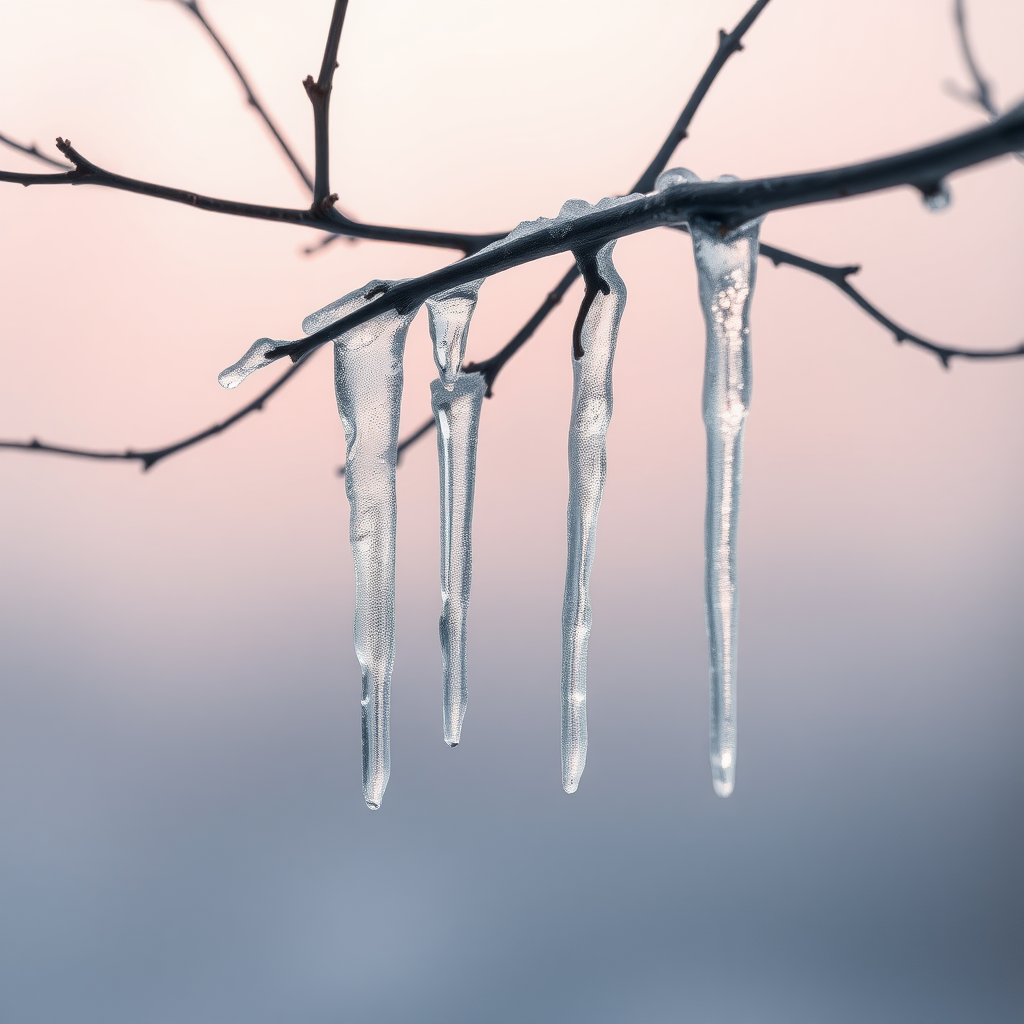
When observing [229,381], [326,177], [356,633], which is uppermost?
[326,177]

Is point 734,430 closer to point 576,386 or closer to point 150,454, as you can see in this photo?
point 576,386

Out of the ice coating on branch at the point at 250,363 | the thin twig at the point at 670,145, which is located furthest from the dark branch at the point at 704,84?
the ice coating on branch at the point at 250,363

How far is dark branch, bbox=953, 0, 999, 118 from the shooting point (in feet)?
1.00

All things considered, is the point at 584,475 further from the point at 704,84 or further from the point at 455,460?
the point at 704,84

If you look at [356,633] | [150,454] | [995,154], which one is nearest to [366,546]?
[356,633]

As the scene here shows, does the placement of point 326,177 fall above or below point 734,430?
above

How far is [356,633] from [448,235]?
0.22 meters

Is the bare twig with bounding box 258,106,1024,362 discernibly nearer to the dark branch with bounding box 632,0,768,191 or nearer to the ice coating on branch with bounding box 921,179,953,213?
the ice coating on branch with bounding box 921,179,953,213

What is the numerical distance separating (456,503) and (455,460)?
0.02 meters

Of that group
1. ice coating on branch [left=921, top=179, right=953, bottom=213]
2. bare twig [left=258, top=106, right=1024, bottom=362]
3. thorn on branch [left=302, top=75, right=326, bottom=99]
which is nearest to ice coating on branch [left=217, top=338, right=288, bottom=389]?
bare twig [left=258, top=106, right=1024, bottom=362]

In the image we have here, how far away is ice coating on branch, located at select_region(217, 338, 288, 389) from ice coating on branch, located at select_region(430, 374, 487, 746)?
0.09 m

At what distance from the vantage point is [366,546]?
0.39 meters

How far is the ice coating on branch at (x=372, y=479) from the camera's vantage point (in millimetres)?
368

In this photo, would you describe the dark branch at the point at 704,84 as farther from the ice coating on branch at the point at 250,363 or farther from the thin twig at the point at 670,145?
the ice coating on branch at the point at 250,363
